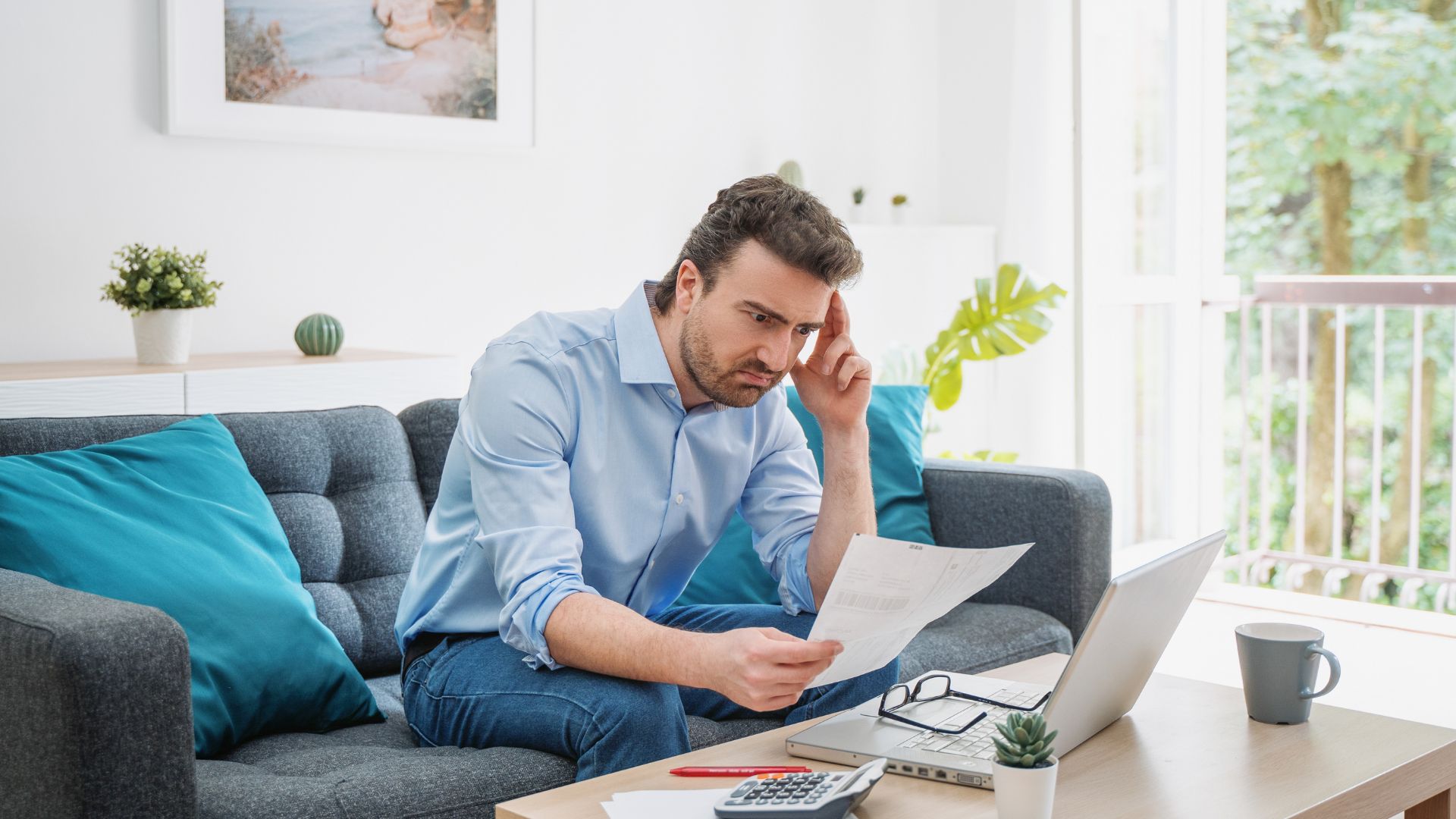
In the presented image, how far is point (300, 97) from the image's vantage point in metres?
3.07

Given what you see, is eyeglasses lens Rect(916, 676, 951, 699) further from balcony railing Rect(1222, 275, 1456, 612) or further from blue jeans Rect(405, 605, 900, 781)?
balcony railing Rect(1222, 275, 1456, 612)

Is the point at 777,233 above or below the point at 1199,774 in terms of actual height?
above

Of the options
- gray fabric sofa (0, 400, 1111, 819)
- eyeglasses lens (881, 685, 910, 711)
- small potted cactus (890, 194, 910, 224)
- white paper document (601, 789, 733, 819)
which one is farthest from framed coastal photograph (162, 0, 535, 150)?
white paper document (601, 789, 733, 819)

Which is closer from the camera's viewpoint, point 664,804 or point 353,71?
point 664,804

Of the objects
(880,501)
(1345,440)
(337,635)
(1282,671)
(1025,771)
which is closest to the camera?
(1025,771)

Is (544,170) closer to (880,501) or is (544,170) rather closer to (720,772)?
(880,501)

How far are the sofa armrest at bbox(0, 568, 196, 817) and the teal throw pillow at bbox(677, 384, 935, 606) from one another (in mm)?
1049

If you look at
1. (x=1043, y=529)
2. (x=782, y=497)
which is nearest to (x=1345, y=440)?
(x=1043, y=529)

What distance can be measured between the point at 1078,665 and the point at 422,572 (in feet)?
2.84

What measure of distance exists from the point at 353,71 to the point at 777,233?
6.07ft

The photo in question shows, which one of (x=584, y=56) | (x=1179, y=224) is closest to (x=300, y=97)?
(x=584, y=56)

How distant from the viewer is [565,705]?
1495 millimetres

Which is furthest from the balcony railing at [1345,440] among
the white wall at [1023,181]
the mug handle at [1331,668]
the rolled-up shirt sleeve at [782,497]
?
the mug handle at [1331,668]

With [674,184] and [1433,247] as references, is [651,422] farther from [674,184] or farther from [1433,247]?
[1433,247]
